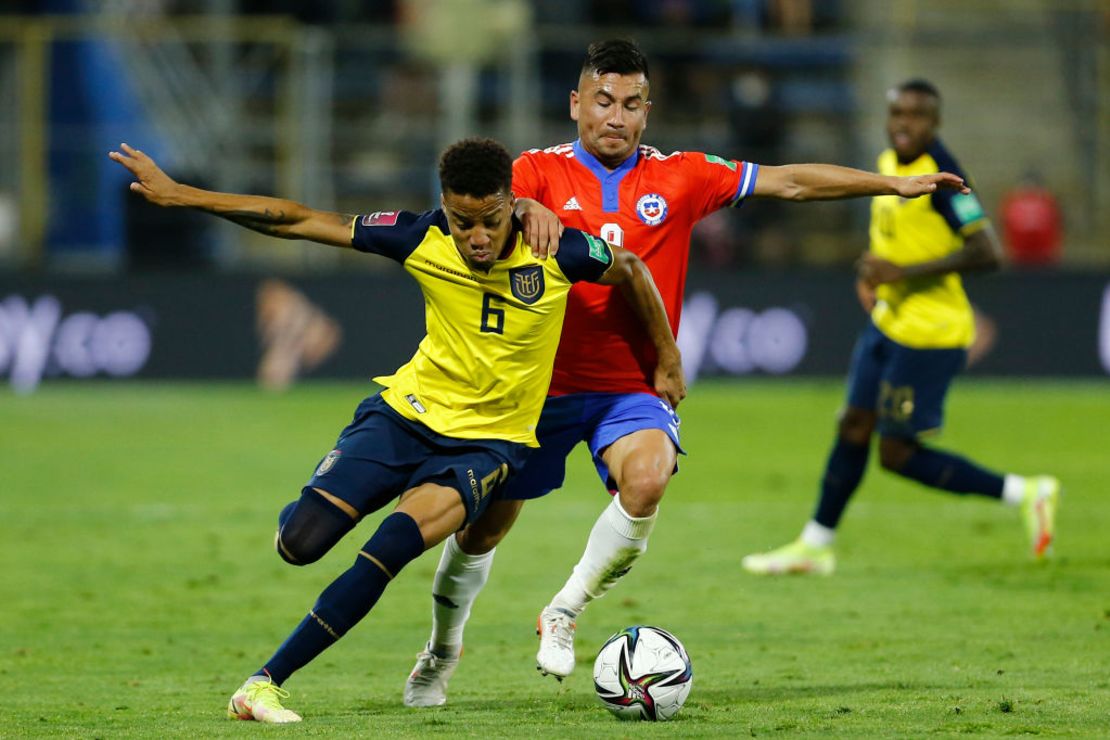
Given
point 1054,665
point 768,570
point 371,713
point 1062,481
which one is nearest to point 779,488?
point 1062,481

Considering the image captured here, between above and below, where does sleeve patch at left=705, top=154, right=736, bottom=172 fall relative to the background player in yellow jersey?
above

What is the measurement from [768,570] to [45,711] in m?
4.60

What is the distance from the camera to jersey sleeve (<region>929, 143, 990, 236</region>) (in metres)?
9.33

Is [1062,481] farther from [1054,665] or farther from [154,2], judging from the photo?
[154,2]

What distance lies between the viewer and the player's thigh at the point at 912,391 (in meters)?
9.47

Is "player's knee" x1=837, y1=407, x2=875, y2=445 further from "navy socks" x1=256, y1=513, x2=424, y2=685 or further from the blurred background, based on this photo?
the blurred background

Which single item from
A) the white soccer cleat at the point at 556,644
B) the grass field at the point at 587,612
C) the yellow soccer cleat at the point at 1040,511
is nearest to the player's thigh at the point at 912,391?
the yellow soccer cleat at the point at 1040,511

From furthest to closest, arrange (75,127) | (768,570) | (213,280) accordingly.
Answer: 1. (75,127)
2. (213,280)
3. (768,570)

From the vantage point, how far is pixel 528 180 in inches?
259

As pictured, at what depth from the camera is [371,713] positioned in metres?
5.92

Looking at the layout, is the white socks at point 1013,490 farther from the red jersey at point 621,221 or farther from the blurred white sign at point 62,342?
the blurred white sign at point 62,342

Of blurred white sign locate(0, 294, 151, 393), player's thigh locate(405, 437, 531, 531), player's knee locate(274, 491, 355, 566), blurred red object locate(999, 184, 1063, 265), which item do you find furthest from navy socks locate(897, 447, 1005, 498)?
blurred white sign locate(0, 294, 151, 393)

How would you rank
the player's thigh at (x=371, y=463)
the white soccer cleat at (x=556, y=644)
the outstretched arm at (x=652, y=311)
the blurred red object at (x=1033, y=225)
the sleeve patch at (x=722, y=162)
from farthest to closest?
the blurred red object at (x=1033, y=225) < the sleeve patch at (x=722, y=162) < the outstretched arm at (x=652, y=311) < the white soccer cleat at (x=556, y=644) < the player's thigh at (x=371, y=463)

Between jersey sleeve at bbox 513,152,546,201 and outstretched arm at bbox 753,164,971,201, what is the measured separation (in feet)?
2.75
